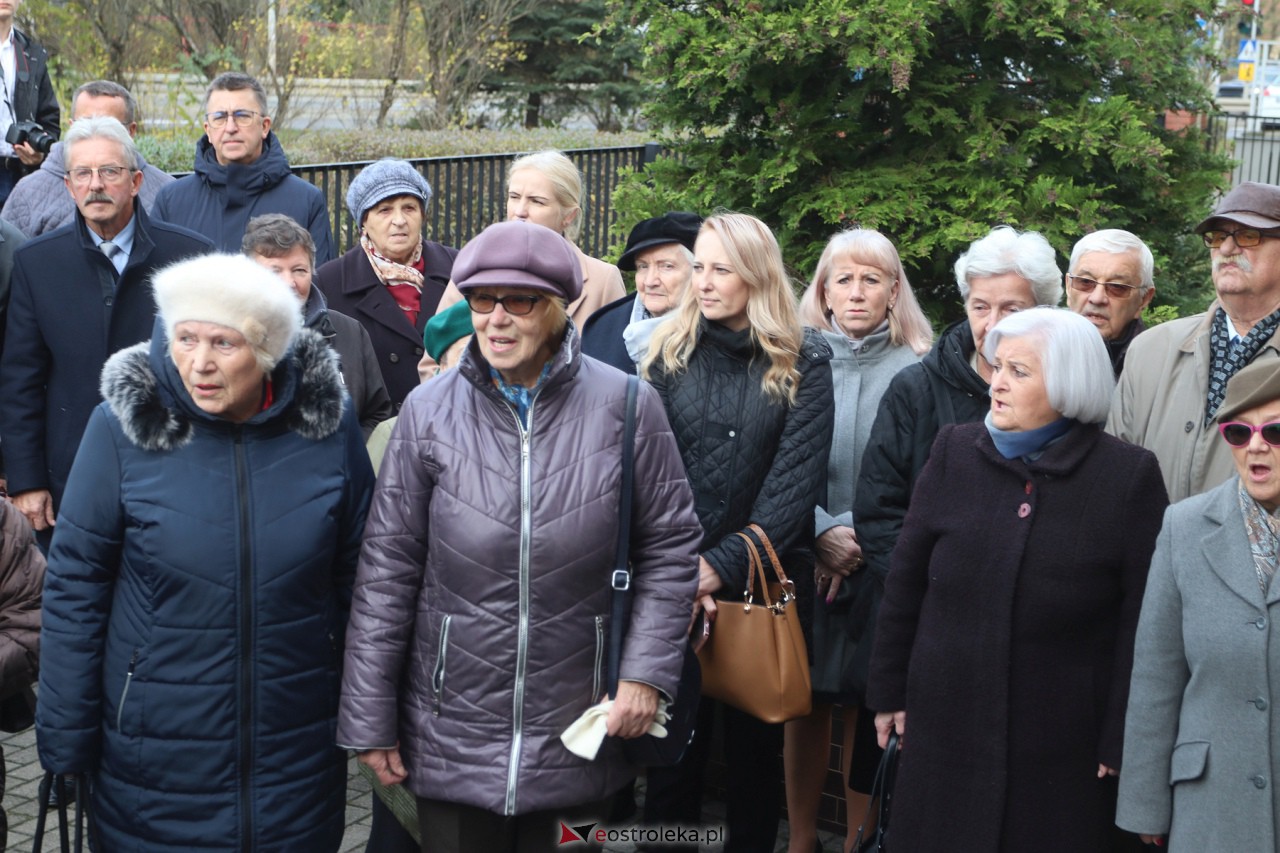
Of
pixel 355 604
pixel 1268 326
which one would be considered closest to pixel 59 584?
pixel 355 604

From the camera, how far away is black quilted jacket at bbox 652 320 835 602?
461cm

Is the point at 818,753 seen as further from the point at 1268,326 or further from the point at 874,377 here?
the point at 1268,326

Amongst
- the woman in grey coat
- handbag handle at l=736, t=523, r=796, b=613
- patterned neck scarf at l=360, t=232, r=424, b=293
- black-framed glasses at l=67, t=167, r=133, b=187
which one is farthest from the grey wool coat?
black-framed glasses at l=67, t=167, r=133, b=187

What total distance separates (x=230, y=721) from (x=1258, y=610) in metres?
2.47

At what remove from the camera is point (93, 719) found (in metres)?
3.57

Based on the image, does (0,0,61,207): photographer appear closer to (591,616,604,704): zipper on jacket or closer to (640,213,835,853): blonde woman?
(640,213,835,853): blonde woman

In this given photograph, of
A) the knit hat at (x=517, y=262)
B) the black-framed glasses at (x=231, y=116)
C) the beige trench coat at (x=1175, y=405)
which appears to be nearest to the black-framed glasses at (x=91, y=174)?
the black-framed glasses at (x=231, y=116)

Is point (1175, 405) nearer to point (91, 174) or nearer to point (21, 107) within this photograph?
point (91, 174)

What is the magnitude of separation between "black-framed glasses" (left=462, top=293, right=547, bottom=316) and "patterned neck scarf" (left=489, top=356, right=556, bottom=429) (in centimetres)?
15

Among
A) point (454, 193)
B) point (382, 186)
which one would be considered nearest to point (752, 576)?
point (382, 186)

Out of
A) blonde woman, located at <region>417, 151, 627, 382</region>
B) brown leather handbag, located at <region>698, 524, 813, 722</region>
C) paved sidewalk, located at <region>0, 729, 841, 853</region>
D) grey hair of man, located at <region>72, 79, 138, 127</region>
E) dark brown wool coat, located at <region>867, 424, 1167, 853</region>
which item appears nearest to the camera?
dark brown wool coat, located at <region>867, 424, 1167, 853</region>

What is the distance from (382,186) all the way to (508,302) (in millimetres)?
2809

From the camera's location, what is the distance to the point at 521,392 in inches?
145

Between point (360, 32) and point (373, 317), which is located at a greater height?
point (360, 32)
